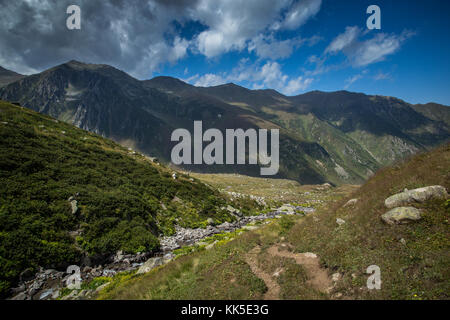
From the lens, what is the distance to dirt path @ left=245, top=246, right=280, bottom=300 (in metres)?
9.77

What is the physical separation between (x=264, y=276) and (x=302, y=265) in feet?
7.98

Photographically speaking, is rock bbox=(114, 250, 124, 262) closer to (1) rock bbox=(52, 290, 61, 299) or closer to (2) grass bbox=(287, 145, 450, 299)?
(1) rock bbox=(52, 290, 61, 299)

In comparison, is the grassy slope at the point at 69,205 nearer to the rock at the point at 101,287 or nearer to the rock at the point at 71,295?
the rock at the point at 71,295

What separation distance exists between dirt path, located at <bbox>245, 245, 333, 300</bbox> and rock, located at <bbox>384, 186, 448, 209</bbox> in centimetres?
642

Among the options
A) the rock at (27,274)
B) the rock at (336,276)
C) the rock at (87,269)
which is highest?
the rock at (336,276)

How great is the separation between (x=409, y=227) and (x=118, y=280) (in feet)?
63.1

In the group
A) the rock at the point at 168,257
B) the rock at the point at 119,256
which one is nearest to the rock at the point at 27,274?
the rock at the point at 119,256

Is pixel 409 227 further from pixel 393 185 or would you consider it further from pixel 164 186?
pixel 164 186

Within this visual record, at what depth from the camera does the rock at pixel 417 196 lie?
11.4 m

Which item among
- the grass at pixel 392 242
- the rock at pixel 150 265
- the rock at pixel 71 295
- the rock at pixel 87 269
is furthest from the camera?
the rock at pixel 87 269

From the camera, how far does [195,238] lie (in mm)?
24438

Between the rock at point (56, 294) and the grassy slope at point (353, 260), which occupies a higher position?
the grassy slope at point (353, 260)

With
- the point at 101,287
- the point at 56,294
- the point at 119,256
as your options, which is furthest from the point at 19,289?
the point at 119,256

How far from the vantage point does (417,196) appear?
38.8 ft
